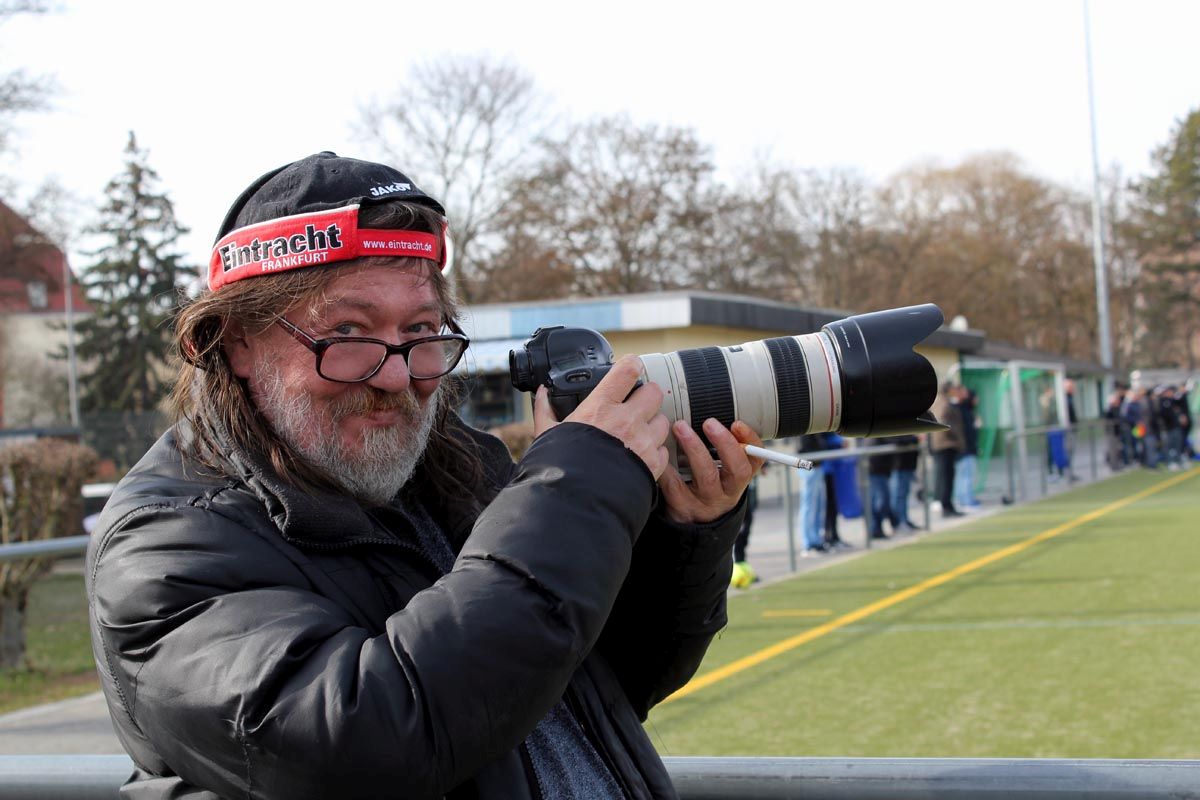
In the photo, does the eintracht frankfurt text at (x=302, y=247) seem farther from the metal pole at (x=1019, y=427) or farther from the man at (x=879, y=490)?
the metal pole at (x=1019, y=427)

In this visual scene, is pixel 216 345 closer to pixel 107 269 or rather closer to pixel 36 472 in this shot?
pixel 36 472

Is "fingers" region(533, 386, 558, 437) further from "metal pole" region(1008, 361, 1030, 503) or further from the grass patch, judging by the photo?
"metal pole" region(1008, 361, 1030, 503)

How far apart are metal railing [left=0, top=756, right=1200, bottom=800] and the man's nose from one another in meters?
0.69

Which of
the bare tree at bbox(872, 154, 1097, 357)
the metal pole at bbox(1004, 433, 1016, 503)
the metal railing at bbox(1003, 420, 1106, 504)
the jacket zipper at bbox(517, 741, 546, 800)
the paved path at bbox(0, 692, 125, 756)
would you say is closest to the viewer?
the jacket zipper at bbox(517, 741, 546, 800)

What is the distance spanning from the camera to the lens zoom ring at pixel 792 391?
1744 millimetres

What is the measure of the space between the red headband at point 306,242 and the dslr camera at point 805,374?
279 millimetres

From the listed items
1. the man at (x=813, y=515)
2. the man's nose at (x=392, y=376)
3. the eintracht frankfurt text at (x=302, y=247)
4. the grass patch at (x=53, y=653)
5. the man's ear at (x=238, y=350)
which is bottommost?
the grass patch at (x=53, y=653)

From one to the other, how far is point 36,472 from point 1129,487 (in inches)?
637

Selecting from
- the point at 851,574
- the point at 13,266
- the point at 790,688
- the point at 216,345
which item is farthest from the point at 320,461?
the point at 13,266

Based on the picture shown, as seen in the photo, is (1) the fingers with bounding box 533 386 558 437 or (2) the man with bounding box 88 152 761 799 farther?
(1) the fingers with bounding box 533 386 558 437

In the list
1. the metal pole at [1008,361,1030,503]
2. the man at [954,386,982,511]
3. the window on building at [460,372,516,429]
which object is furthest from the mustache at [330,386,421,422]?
the window on building at [460,372,516,429]

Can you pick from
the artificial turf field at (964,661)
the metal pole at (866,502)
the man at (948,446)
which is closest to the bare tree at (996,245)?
the man at (948,446)

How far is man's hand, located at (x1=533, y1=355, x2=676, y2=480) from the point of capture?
1.49 meters

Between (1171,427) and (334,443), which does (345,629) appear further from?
(1171,427)
